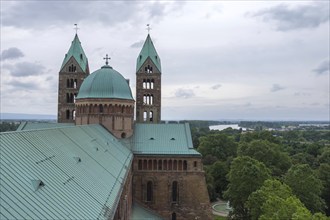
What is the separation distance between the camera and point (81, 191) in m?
17.9

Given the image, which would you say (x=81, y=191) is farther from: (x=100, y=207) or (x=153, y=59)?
(x=153, y=59)

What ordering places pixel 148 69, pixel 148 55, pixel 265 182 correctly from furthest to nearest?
pixel 148 69 → pixel 148 55 → pixel 265 182

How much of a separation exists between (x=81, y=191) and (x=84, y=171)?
347cm

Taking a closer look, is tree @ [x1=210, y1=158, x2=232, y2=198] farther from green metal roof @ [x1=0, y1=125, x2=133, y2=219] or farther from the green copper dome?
green metal roof @ [x1=0, y1=125, x2=133, y2=219]

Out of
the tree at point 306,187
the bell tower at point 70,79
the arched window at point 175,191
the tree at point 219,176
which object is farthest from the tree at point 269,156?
the bell tower at point 70,79

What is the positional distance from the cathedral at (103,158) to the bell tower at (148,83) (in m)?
0.19

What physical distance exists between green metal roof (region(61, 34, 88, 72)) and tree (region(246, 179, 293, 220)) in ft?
147

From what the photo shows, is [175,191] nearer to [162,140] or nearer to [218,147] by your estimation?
[162,140]

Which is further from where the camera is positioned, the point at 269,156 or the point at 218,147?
the point at 218,147

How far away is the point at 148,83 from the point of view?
223 ft

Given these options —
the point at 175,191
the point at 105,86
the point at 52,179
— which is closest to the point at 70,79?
the point at 105,86

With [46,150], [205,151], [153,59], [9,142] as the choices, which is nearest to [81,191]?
[46,150]

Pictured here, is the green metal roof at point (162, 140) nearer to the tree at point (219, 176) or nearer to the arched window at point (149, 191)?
the arched window at point (149, 191)

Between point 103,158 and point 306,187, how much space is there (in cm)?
2350
